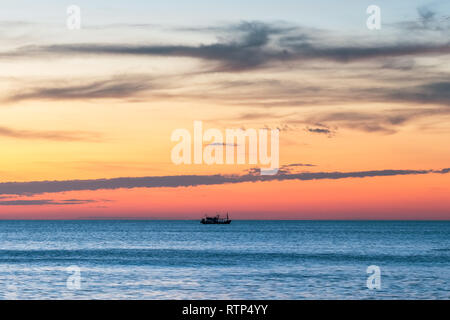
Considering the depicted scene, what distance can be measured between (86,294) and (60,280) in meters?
13.3

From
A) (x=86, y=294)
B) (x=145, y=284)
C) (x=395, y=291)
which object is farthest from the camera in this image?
(x=145, y=284)

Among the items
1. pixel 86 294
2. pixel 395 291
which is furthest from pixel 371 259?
pixel 86 294

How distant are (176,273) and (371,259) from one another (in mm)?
40009

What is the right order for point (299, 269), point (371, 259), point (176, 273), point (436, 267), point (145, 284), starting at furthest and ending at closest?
point (371, 259)
point (436, 267)
point (299, 269)
point (176, 273)
point (145, 284)

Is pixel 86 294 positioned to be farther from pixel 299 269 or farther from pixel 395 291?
pixel 299 269

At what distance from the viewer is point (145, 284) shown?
54.0 m

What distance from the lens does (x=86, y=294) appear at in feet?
149

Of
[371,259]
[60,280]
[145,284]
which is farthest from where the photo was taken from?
[371,259]
